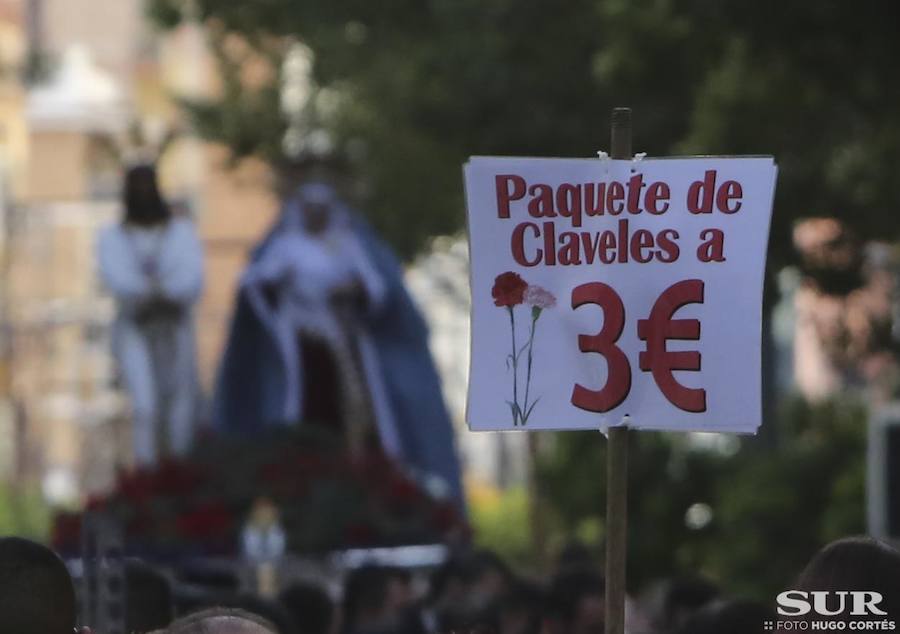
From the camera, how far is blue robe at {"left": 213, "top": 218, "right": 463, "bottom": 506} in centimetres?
1600

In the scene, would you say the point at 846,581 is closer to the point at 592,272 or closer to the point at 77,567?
the point at 592,272

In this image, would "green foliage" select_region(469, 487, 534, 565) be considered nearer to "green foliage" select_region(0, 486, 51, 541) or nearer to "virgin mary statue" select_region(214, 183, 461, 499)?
"green foliage" select_region(0, 486, 51, 541)

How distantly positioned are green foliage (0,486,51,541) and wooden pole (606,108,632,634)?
1559 centimetres

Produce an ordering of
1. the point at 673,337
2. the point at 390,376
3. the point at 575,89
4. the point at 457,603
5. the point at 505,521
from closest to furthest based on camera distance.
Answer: the point at 673,337
the point at 457,603
the point at 390,376
the point at 575,89
the point at 505,521

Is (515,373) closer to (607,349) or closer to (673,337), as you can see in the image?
(607,349)

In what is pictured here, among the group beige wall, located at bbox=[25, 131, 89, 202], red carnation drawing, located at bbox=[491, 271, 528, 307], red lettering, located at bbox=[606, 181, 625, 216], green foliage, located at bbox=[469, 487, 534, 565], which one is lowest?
green foliage, located at bbox=[469, 487, 534, 565]

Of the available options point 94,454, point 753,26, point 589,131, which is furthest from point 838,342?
point 94,454

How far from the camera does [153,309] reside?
1552cm

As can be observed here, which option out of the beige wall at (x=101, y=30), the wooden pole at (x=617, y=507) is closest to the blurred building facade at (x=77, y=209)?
the beige wall at (x=101, y=30)

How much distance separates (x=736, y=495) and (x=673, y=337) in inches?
501

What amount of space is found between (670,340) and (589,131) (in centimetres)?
1332

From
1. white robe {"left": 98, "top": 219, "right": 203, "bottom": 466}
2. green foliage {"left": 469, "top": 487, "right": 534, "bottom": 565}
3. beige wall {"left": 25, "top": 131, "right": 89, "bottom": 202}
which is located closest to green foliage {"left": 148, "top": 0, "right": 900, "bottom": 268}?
white robe {"left": 98, "top": 219, "right": 203, "bottom": 466}

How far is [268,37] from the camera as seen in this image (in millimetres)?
23391

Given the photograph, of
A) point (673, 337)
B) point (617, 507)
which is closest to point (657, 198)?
point (673, 337)
